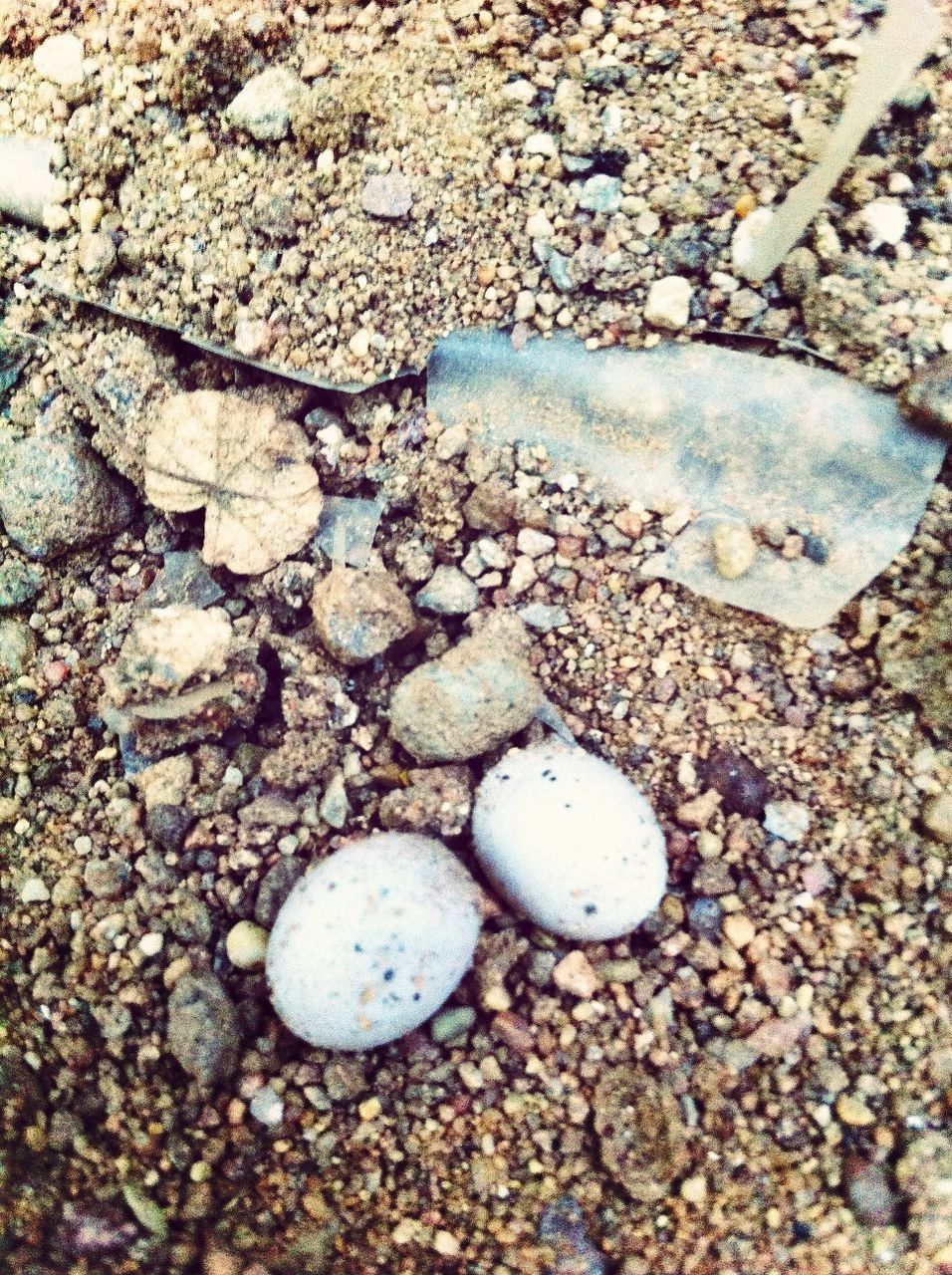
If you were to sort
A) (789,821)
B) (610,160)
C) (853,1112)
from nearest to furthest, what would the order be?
(853,1112) → (789,821) → (610,160)

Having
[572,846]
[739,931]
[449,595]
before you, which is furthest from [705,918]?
[449,595]

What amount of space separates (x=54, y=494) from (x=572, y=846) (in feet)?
3.53

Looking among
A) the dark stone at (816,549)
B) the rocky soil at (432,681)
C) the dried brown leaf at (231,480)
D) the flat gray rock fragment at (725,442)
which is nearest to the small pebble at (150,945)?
the rocky soil at (432,681)

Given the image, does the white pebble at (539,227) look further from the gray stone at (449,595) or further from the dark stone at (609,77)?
the gray stone at (449,595)

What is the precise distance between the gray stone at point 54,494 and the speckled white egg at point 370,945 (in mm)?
762

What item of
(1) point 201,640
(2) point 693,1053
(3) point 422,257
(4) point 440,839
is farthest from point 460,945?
(3) point 422,257

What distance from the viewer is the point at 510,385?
1652mm

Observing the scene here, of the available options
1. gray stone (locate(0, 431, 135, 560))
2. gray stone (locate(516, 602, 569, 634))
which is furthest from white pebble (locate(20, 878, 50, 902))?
gray stone (locate(516, 602, 569, 634))

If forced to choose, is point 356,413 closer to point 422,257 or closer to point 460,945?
point 422,257

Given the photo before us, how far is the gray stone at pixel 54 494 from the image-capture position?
166 centimetres

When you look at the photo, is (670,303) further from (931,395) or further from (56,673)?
(56,673)

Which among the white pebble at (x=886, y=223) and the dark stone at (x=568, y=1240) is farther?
the white pebble at (x=886, y=223)

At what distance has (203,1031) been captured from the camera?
1456 millimetres

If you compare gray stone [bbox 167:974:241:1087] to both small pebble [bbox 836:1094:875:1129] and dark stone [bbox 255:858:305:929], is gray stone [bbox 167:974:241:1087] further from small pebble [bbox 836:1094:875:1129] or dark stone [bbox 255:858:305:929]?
small pebble [bbox 836:1094:875:1129]
